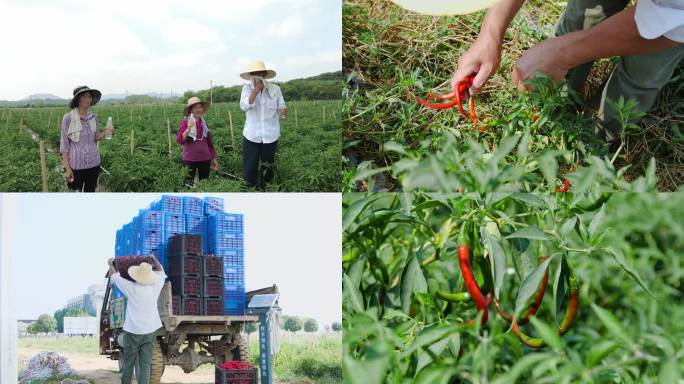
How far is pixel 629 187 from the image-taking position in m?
1.13

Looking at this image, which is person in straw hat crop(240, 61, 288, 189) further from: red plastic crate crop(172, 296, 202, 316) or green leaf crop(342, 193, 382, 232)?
green leaf crop(342, 193, 382, 232)

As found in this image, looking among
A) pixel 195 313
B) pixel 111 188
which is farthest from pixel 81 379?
pixel 111 188

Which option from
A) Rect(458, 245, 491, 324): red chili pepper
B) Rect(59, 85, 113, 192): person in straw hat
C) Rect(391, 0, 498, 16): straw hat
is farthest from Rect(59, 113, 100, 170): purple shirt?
Rect(458, 245, 491, 324): red chili pepper

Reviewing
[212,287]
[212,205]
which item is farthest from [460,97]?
[212,287]

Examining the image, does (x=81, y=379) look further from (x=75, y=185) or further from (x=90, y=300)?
(x=75, y=185)

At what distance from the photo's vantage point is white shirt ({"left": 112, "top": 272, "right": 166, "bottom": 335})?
152cm

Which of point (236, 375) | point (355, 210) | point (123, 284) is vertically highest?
point (355, 210)

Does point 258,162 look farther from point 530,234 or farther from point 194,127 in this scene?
point 530,234

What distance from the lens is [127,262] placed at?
1518mm

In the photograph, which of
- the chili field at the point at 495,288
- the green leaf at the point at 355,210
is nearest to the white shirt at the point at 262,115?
the chili field at the point at 495,288

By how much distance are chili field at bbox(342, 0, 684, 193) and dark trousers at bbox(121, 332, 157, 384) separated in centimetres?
64

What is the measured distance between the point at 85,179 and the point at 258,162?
21.7 inches

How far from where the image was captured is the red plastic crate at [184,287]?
153cm

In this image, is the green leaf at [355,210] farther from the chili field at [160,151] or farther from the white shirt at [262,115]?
the white shirt at [262,115]
